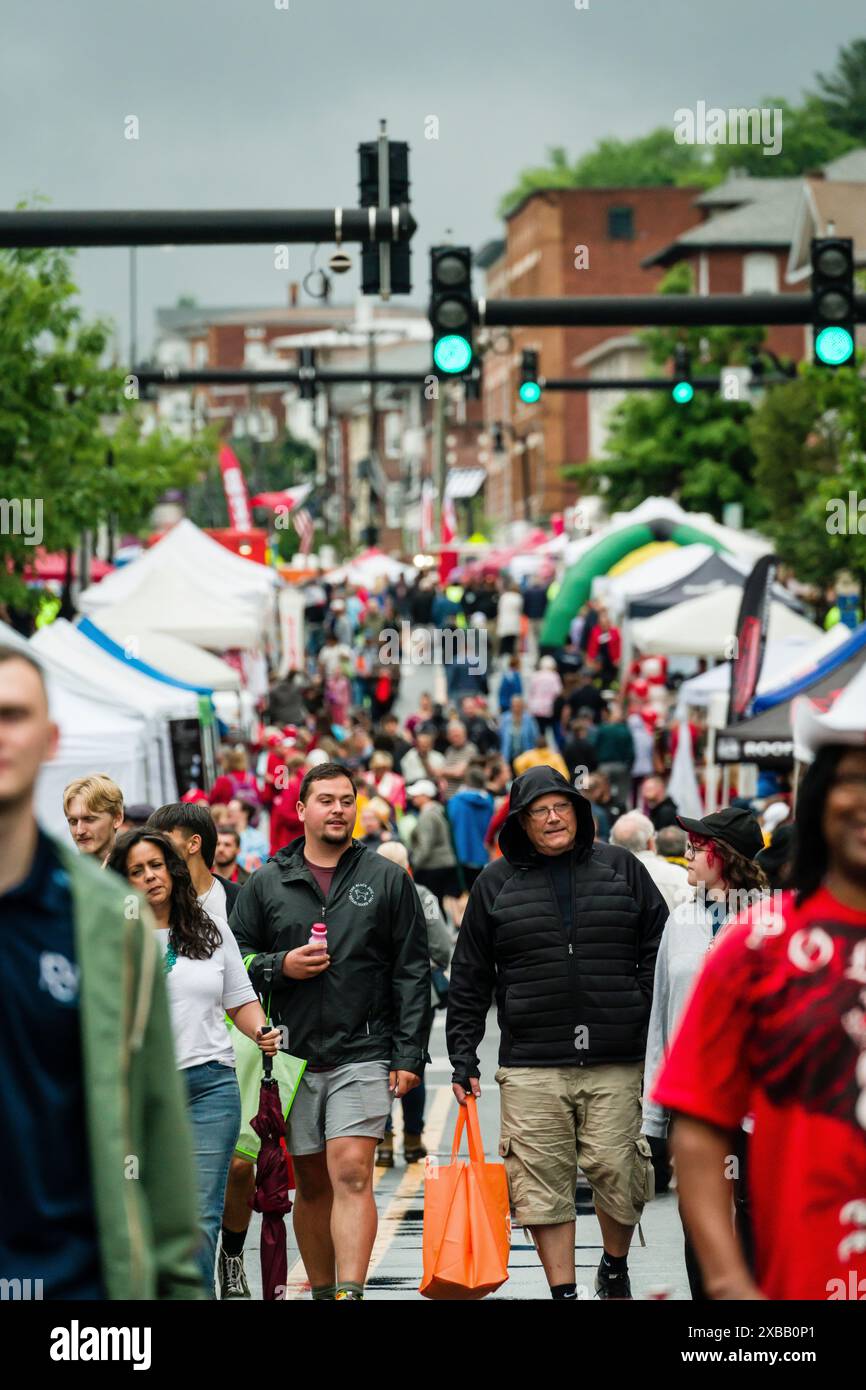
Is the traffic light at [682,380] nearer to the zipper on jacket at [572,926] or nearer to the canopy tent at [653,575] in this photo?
the canopy tent at [653,575]

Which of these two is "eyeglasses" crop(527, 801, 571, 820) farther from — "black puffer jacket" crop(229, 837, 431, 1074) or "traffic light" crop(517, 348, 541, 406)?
"traffic light" crop(517, 348, 541, 406)

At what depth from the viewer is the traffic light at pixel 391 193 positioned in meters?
12.7

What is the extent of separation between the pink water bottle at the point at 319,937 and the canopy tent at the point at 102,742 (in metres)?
8.23

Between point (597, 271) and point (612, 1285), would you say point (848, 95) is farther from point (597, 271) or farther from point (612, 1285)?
point (612, 1285)

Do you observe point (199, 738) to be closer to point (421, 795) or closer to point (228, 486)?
point (421, 795)

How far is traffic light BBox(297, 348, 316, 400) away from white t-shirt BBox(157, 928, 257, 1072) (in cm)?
1547

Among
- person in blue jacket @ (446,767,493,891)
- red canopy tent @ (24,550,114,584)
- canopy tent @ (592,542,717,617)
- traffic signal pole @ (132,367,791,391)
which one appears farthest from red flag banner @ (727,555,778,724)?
red canopy tent @ (24,550,114,584)

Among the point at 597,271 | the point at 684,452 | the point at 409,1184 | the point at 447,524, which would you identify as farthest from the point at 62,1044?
the point at 597,271

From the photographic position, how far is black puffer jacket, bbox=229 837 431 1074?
8656 mm

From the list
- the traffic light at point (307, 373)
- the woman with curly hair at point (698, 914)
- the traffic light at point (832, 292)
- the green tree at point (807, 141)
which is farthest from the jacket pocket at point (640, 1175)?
the green tree at point (807, 141)

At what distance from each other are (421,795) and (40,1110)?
17.0m

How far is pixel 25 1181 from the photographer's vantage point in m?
3.44

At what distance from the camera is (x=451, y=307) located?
1420cm

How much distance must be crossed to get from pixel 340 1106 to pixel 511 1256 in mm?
2278
